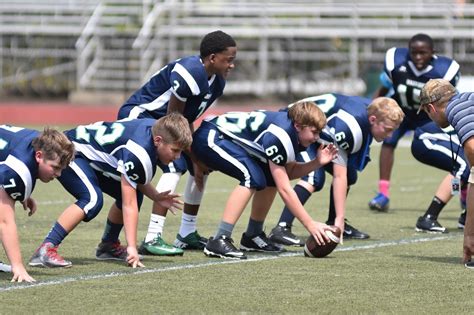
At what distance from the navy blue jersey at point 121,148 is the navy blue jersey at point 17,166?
0.72 metres

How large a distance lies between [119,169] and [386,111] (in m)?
2.25

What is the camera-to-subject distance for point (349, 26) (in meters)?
26.2

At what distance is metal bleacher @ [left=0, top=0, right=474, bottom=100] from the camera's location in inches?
1009

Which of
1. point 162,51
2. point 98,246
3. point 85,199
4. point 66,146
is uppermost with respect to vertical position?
point 66,146

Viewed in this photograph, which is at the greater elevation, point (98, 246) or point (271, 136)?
point (271, 136)

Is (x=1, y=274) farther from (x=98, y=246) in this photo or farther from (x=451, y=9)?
(x=451, y=9)

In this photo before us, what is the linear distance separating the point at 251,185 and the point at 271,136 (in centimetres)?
37

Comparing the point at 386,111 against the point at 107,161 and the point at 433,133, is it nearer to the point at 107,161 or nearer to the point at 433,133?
the point at 433,133

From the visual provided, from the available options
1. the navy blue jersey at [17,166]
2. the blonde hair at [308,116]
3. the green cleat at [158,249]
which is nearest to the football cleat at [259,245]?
the green cleat at [158,249]

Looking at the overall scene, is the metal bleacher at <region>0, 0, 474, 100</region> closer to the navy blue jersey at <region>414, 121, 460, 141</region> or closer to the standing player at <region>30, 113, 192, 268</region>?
the navy blue jersey at <region>414, 121, 460, 141</region>

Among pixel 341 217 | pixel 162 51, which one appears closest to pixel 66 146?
pixel 341 217

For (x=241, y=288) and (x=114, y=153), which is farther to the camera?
(x=114, y=153)

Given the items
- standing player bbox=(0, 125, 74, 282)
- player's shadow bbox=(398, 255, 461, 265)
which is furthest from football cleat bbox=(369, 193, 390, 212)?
standing player bbox=(0, 125, 74, 282)

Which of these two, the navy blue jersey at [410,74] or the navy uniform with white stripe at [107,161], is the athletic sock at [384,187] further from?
the navy uniform with white stripe at [107,161]
